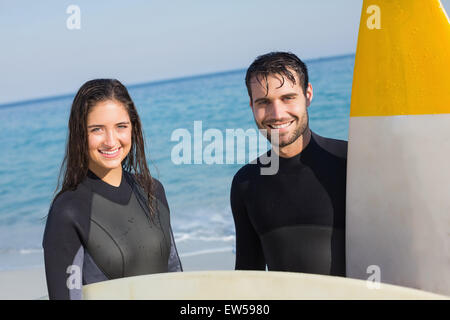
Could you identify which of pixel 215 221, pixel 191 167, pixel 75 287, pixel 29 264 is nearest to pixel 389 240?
pixel 75 287

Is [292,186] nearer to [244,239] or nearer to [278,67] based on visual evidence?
[244,239]

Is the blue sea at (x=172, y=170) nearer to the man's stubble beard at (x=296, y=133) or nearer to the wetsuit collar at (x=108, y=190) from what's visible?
the wetsuit collar at (x=108, y=190)

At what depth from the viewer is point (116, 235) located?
5.69 ft

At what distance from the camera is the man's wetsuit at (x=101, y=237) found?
1.57 metres

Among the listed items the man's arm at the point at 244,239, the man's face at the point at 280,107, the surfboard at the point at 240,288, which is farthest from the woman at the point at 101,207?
the man's face at the point at 280,107

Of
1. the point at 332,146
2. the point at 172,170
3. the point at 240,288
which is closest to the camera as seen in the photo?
the point at 240,288

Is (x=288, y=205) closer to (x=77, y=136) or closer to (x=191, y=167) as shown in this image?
(x=77, y=136)

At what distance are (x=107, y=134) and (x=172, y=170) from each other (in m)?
9.05

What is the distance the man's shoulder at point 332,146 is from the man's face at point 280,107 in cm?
11

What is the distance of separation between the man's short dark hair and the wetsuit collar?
55 cm

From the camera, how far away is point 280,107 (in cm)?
175

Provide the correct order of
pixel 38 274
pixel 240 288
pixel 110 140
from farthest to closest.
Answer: pixel 38 274 < pixel 110 140 < pixel 240 288

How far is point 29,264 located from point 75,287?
391cm

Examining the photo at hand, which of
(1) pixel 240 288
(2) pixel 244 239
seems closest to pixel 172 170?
(2) pixel 244 239
